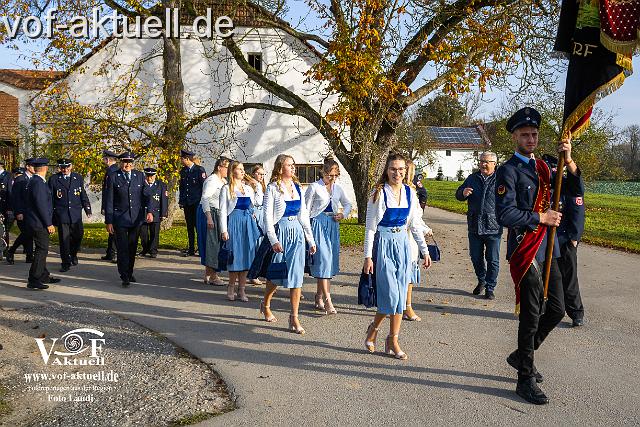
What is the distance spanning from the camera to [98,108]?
15828 millimetres

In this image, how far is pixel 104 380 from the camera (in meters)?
5.25

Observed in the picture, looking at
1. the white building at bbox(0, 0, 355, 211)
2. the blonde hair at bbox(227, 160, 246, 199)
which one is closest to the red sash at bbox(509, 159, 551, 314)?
the blonde hair at bbox(227, 160, 246, 199)

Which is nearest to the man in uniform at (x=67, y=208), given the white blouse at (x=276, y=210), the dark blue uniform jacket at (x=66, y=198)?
the dark blue uniform jacket at (x=66, y=198)

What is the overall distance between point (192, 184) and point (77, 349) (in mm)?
7005

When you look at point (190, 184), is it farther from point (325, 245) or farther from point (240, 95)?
point (240, 95)

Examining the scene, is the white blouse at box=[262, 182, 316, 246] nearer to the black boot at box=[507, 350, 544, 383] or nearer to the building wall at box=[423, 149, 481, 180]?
the black boot at box=[507, 350, 544, 383]

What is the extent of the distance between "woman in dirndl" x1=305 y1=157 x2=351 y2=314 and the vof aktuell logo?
9.07 ft

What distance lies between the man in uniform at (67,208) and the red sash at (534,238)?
8469 mm

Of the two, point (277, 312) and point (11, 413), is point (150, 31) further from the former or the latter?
point (11, 413)

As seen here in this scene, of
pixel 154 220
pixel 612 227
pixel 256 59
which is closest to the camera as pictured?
pixel 154 220

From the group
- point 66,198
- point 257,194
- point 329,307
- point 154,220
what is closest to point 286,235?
point 329,307

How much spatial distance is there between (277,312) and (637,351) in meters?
4.25

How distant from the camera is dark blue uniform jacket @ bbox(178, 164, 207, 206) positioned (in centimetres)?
1280

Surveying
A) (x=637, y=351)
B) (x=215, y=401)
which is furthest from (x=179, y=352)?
(x=637, y=351)
